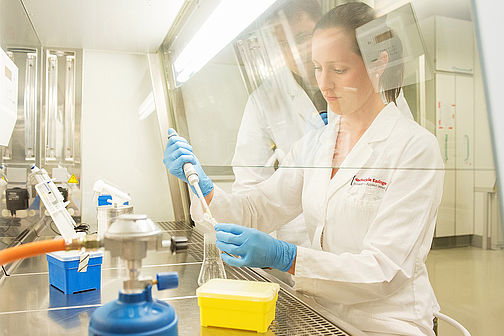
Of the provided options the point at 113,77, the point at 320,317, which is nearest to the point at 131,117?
the point at 113,77

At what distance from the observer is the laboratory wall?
122 inches

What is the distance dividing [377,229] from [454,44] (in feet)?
2.19

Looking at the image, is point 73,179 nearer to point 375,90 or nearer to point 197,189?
point 197,189

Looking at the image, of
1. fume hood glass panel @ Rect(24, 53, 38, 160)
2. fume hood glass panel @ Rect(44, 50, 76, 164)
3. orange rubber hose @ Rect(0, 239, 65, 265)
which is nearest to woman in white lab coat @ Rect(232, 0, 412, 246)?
orange rubber hose @ Rect(0, 239, 65, 265)

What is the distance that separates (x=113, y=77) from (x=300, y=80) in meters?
2.31

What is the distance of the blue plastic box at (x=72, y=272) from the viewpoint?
137 centimetres

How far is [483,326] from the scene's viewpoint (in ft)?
6.44

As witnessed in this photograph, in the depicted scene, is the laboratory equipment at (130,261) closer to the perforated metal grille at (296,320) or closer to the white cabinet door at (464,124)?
the perforated metal grille at (296,320)

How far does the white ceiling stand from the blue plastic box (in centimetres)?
151

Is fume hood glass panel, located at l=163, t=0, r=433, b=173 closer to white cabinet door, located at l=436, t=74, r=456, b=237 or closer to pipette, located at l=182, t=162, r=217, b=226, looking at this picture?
white cabinet door, located at l=436, t=74, r=456, b=237

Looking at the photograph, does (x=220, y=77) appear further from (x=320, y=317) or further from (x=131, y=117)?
(x=131, y=117)

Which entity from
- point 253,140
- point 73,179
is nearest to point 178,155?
point 253,140

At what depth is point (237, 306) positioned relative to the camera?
1.05m

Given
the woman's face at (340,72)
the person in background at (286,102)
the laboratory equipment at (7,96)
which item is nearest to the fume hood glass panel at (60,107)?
the laboratory equipment at (7,96)
